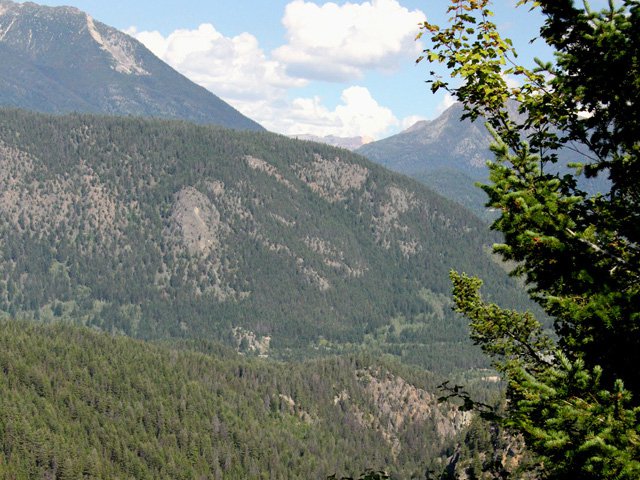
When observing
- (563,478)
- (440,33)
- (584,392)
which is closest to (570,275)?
(584,392)

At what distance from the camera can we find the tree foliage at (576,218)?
588 inches

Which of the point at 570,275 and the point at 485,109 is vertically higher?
the point at 485,109

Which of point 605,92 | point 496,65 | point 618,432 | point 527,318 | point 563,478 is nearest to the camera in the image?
point 618,432

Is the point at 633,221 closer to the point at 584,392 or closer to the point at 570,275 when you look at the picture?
the point at 570,275

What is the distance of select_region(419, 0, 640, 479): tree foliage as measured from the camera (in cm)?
1495

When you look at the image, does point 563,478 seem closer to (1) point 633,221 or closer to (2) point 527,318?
(1) point 633,221

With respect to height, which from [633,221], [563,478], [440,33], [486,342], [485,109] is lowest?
[563,478]

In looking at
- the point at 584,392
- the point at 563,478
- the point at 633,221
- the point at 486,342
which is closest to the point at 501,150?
the point at 633,221

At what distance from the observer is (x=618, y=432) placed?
14.5 m

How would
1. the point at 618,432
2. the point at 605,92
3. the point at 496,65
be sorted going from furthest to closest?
1. the point at 496,65
2. the point at 605,92
3. the point at 618,432

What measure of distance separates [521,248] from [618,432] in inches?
189

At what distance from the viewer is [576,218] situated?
17656 mm

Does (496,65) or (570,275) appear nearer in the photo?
(570,275)

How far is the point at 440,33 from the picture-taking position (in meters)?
19.4
